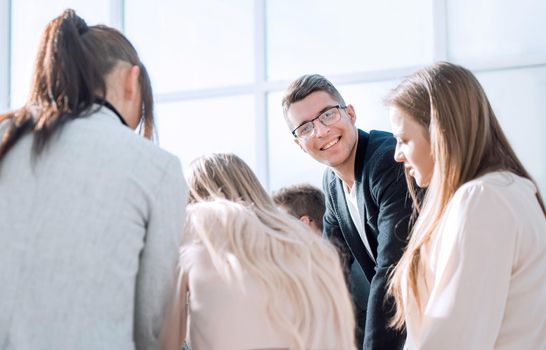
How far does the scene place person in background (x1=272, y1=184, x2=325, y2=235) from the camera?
9.98ft

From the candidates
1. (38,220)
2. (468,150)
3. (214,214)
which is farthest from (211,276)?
(468,150)

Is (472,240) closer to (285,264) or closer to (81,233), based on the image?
(285,264)

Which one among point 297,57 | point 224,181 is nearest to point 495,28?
point 297,57

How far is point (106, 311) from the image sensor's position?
1.39m

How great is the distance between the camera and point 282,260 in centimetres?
155

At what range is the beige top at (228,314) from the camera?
1.49 m

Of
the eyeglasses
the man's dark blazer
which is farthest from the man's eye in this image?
the man's dark blazer

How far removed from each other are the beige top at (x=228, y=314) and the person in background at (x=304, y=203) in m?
1.48

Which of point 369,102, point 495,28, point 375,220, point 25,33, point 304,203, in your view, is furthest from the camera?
point 25,33

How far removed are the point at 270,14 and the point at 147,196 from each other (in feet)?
10.4

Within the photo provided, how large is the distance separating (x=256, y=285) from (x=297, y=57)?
2975 mm

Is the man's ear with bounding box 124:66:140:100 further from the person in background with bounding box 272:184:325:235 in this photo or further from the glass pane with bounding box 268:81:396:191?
the glass pane with bounding box 268:81:396:191

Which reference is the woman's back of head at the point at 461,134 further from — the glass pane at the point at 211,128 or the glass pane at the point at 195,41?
the glass pane at the point at 195,41

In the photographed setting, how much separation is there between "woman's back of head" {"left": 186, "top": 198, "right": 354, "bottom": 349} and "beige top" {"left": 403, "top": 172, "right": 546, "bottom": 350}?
0.66 feet
